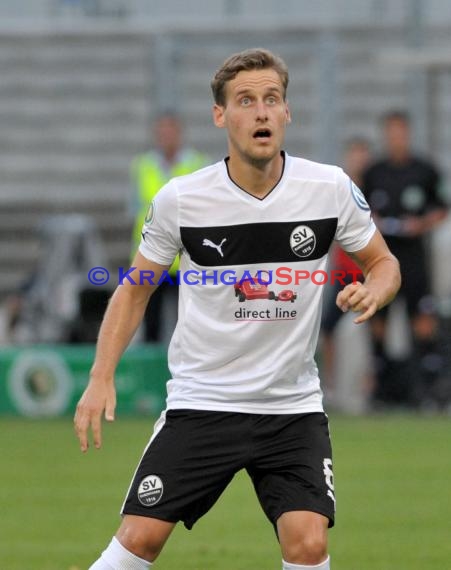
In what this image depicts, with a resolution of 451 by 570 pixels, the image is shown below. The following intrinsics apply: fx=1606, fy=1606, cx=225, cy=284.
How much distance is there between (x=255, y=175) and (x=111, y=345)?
2.48ft

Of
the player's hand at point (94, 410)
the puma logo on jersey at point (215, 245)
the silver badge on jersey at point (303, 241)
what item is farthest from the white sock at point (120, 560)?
the silver badge on jersey at point (303, 241)

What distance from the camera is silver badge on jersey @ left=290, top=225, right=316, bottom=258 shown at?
5.46 metres

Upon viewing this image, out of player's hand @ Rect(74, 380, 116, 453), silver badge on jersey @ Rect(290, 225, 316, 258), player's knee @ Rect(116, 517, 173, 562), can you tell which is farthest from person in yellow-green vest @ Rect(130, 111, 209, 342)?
player's knee @ Rect(116, 517, 173, 562)

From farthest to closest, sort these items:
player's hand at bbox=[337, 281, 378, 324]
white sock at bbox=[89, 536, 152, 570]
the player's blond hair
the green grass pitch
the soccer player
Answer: the green grass pitch < the player's blond hair < the soccer player < white sock at bbox=[89, 536, 152, 570] < player's hand at bbox=[337, 281, 378, 324]

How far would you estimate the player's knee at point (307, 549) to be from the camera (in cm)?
513

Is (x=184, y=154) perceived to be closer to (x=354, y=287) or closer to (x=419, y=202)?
(x=419, y=202)

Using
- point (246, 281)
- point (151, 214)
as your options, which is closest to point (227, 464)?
point (246, 281)

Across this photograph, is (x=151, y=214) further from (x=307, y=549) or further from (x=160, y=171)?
(x=160, y=171)

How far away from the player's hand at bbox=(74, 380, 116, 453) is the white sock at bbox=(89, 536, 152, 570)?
0.34m

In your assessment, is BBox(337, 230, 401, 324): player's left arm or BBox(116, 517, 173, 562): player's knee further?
BBox(116, 517, 173, 562): player's knee

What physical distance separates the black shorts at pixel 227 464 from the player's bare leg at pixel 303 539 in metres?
0.04

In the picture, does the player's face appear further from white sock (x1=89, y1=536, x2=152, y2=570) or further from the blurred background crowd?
the blurred background crowd

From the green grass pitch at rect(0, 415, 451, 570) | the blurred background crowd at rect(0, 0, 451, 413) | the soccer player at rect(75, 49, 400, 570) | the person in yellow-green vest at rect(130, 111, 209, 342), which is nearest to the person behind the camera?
the soccer player at rect(75, 49, 400, 570)

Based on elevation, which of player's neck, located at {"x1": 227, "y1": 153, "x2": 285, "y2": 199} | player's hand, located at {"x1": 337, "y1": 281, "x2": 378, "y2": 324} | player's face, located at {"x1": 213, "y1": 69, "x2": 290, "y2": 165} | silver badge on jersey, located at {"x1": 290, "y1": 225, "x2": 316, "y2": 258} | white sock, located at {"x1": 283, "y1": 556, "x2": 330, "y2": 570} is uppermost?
player's face, located at {"x1": 213, "y1": 69, "x2": 290, "y2": 165}
